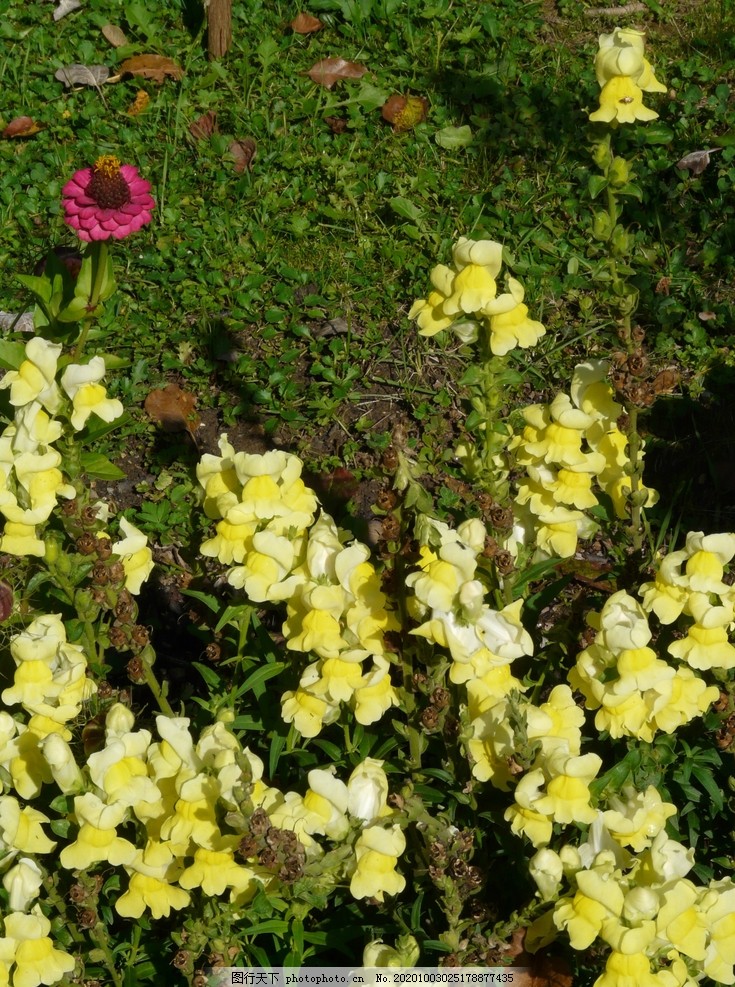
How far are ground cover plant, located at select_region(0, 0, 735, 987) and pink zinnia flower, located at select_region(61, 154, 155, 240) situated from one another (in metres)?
0.01

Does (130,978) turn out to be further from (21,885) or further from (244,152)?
(244,152)

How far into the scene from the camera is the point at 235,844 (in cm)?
217

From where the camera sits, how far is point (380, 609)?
235 cm

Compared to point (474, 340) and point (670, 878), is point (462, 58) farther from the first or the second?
point (670, 878)

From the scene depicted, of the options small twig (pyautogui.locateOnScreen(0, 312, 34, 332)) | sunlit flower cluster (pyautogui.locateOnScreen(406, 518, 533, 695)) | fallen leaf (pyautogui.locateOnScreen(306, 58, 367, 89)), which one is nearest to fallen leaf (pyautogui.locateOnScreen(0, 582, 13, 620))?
sunlit flower cluster (pyautogui.locateOnScreen(406, 518, 533, 695))

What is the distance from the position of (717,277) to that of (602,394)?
79.6 inches

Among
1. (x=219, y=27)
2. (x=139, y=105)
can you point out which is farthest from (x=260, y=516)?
(x=219, y=27)

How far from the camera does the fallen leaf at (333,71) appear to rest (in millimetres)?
5141

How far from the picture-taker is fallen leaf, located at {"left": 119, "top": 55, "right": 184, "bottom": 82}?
17.0 feet

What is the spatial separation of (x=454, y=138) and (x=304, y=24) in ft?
3.16

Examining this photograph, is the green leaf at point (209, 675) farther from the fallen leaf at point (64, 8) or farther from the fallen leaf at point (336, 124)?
the fallen leaf at point (64, 8)

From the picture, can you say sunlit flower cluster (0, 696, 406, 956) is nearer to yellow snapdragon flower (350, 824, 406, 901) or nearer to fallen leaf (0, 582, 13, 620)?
yellow snapdragon flower (350, 824, 406, 901)

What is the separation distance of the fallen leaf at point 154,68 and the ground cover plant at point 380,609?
108cm

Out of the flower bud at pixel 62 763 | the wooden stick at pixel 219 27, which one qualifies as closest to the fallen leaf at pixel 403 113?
the wooden stick at pixel 219 27
